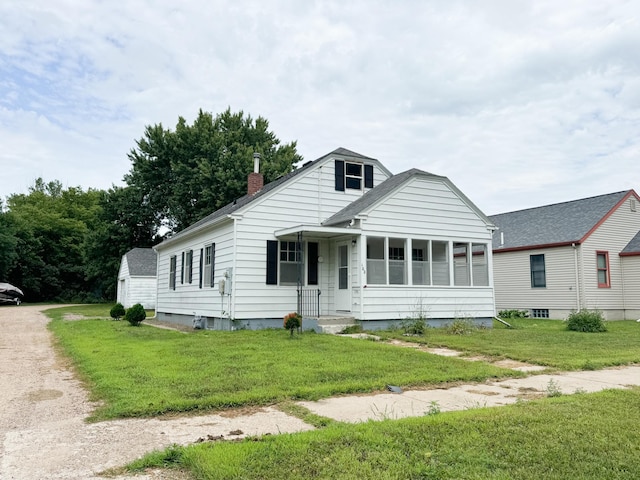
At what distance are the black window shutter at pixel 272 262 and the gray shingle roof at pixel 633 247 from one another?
14851 millimetres

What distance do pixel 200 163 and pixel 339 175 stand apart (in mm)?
19023

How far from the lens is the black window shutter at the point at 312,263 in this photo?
1436 cm

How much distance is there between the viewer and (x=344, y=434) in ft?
12.8

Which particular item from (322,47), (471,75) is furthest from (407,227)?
(322,47)

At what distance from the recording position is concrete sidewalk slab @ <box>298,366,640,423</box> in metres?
4.89

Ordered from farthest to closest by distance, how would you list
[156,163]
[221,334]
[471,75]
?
[156,163] < [471,75] < [221,334]

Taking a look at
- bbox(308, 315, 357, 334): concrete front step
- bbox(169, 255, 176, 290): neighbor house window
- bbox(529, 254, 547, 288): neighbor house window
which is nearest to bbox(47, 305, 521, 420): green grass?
bbox(308, 315, 357, 334): concrete front step

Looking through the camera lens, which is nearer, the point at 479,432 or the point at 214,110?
the point at 479,432

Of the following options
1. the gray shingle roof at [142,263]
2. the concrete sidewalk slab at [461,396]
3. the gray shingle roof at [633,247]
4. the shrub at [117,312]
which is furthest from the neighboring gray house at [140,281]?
the concrete sidewalk slab at [461,396]

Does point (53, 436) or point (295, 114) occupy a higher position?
point (295, 114)

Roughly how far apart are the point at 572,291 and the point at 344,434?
1794cm

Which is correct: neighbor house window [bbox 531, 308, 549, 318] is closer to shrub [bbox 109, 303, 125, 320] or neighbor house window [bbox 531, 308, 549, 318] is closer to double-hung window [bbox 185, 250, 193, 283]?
double-hung window [bbox 185, 250, 193, 283]

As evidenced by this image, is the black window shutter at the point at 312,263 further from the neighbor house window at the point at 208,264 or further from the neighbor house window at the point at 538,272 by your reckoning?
the neighbor house window at the point at 538,272

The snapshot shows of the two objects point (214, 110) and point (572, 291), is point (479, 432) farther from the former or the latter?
point (214, 110)
